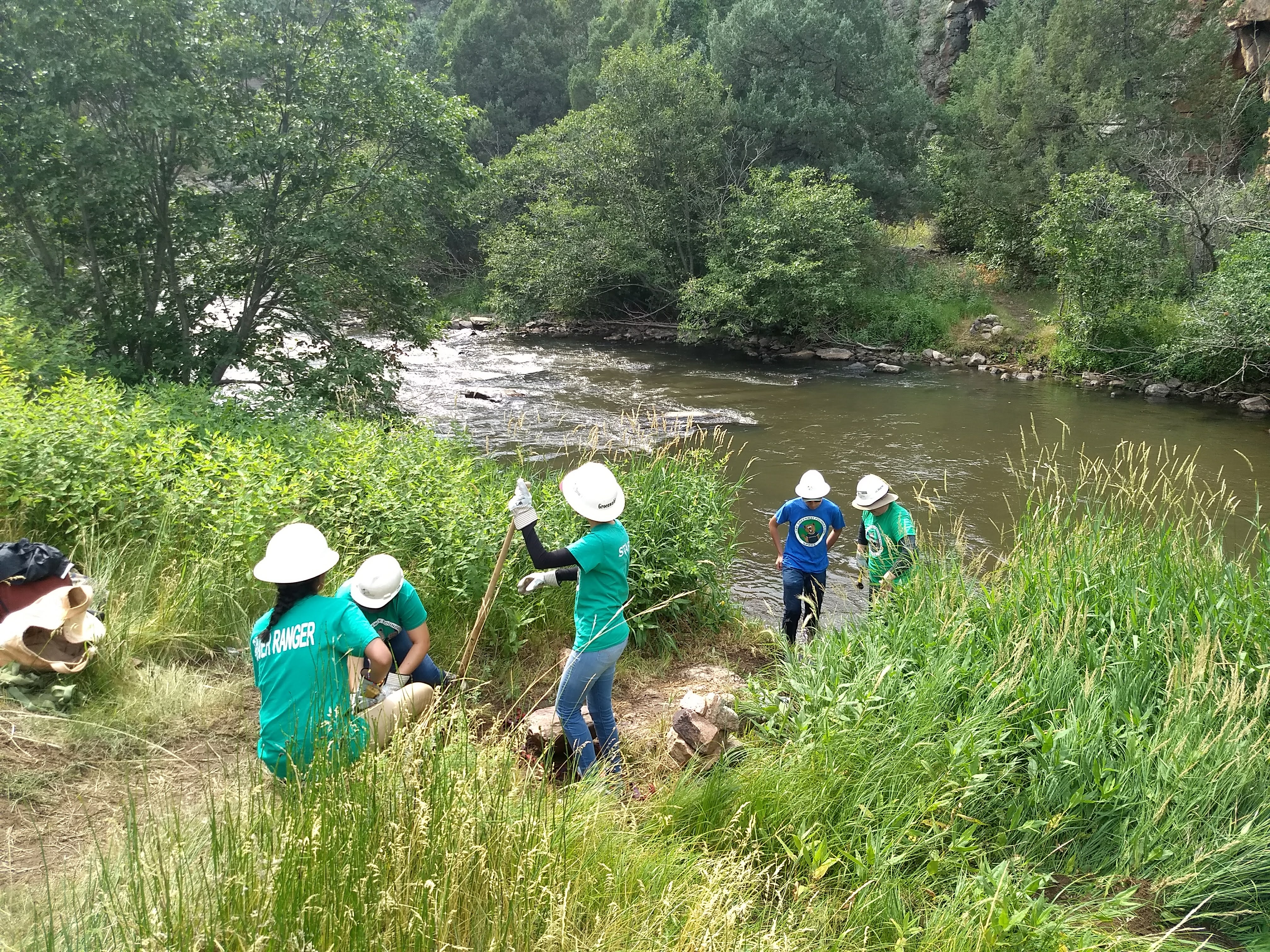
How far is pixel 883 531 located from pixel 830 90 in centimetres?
2790

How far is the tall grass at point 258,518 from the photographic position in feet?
18.2

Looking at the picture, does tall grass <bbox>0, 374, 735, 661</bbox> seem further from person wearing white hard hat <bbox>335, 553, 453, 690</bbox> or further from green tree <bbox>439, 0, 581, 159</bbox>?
green tree <bbox>439, 0, 581, 159</bbox>

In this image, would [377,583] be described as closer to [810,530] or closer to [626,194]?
[810,530]

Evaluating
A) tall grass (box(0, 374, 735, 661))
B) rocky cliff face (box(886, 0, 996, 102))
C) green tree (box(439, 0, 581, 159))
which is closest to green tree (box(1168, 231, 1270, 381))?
tall grass (box(0, 374, 735, 661))

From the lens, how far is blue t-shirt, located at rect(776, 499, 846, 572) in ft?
23.1

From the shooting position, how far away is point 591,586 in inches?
183

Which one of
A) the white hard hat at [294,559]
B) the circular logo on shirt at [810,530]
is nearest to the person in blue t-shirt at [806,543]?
the circular logo on shirt at [810,530]

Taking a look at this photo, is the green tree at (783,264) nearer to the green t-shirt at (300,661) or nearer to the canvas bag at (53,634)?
the canvas bag at (53,634)

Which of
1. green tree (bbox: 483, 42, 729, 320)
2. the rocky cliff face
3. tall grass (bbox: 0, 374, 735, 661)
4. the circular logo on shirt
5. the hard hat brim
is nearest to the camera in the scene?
the hard hat brim

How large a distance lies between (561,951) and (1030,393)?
21.0 meters

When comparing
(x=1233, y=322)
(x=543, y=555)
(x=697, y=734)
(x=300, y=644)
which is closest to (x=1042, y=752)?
(x=697, y=734)

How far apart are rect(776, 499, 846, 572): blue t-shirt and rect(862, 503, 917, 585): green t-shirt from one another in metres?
0.34

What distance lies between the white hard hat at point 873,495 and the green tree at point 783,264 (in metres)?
18.2

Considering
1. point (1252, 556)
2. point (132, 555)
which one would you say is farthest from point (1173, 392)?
point (132, 555)
